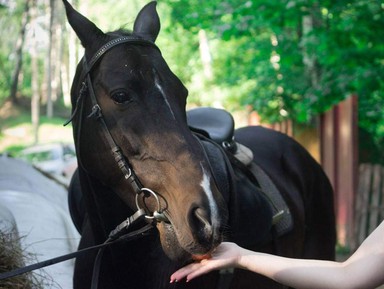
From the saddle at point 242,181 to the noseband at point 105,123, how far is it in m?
0.67

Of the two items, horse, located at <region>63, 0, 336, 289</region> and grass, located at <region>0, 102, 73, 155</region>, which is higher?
grass, located at <region>0, 102, 73, 155</region>

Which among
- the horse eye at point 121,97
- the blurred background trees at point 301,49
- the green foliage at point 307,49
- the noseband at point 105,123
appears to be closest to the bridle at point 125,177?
the noseband at point 105,123

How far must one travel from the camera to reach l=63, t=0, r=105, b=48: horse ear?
12.5 ft

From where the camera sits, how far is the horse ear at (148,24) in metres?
4.09

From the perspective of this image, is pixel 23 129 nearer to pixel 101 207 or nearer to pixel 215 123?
pixel 215 123

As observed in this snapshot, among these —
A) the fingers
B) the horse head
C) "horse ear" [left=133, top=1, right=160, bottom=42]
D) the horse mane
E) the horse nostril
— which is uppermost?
"horse ear" [left=133, top=1, right=160, bottom=42]

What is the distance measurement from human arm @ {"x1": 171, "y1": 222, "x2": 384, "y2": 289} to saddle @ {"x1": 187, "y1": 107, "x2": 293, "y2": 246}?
103 cm

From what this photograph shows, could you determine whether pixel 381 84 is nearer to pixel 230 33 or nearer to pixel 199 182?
pixel 230 33

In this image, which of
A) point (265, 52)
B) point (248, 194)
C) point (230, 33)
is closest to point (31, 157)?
point (265, 52)

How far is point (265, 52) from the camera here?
12.8 meters

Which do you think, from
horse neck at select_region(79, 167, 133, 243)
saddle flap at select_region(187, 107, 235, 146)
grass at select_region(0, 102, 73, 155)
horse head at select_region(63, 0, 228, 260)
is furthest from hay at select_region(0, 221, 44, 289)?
grass at select_region(0, 102, 73, 155)

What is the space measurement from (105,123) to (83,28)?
0.51 m

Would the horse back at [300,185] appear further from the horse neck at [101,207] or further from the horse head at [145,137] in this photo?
the horse head at [145,137]

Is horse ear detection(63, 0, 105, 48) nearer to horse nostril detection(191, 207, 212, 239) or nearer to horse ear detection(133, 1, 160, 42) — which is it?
horse ear detection(133, 1, 160, 42)
